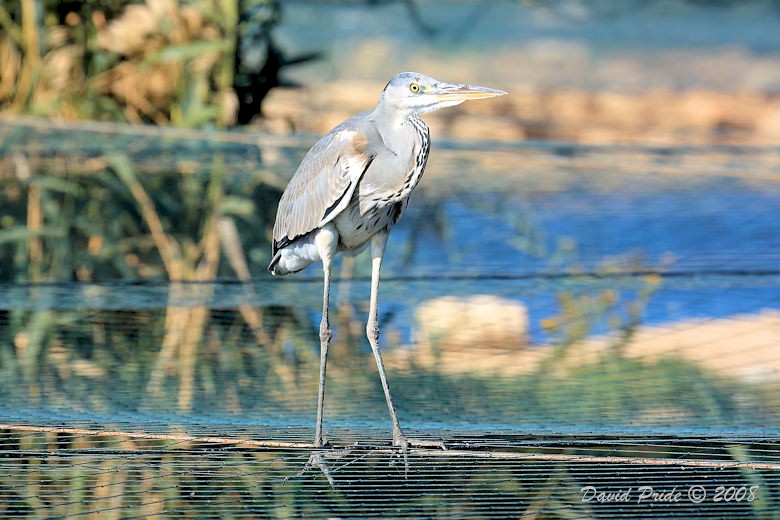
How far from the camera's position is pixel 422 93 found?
2.45 metres

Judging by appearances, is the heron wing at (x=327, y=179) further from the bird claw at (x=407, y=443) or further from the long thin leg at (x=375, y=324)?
the bird claw at (x=407, y=443)

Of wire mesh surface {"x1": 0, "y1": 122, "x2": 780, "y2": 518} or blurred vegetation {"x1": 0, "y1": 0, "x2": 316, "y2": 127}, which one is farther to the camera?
blurred vegetation {"x1": 0, "y1": 0, "x2": 316, "y2": 127}

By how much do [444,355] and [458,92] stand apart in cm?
114

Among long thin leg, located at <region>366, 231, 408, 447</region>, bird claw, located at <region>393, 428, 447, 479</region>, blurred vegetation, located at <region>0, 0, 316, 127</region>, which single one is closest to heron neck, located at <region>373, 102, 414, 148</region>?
long thin leg, located at <region>366, 231, 408, 447</region>

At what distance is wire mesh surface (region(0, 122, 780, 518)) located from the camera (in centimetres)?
237

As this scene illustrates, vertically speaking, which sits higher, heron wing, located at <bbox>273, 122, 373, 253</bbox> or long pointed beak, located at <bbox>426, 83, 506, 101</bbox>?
long pointed beak, located at <bbox>426, 83, 506, 101</bbox>

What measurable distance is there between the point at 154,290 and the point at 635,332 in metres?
1.39

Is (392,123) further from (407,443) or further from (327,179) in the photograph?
(407,443)

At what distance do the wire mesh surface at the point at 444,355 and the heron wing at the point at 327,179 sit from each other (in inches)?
17.4

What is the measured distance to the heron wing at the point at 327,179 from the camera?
2.56 m

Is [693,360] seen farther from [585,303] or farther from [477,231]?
[477,231]

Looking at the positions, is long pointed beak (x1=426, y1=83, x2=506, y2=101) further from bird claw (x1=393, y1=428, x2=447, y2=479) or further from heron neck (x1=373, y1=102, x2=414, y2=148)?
bird claw (x1=393, y1=428, x2=447, y2=479)

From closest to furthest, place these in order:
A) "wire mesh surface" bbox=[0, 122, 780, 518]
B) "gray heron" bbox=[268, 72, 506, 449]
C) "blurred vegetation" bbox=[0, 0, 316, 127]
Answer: "wire mesh surface" bbox=[0, 122, 780, 518] → "gray heron" bbox=[268, 72, 506, 449] → "blurred vegetation" bbox=[0, 0, 316, 127]

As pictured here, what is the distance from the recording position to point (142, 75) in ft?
21.3
